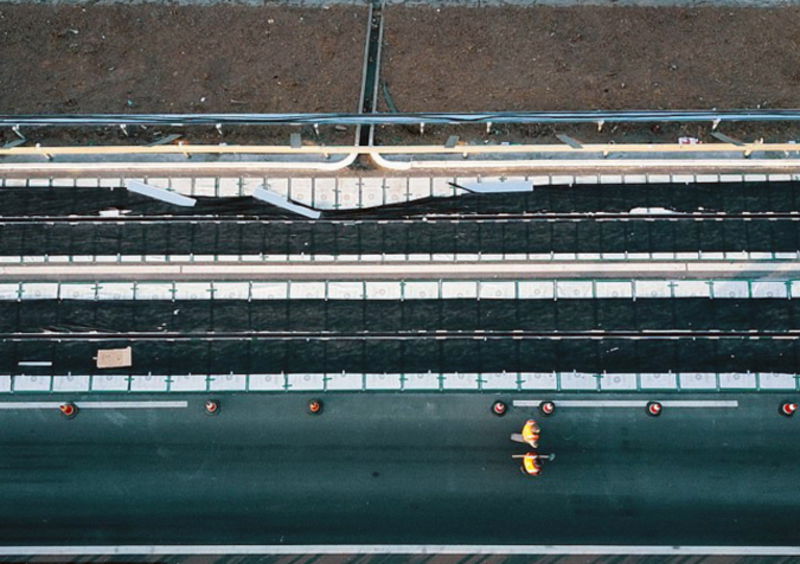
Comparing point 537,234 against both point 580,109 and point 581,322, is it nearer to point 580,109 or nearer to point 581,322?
point 581,322

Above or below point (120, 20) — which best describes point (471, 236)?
below

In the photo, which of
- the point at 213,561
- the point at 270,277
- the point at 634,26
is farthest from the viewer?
the point at 634,26

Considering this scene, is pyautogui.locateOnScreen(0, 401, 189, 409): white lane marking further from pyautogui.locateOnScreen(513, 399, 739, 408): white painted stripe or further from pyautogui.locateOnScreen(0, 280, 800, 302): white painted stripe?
pyautogui.locateOnScreen(513, 399, 739, 408): white painted stripe

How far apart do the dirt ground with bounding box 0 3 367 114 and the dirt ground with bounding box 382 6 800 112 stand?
2.92 meters

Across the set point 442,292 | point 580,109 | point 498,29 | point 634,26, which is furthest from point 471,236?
point 634,26

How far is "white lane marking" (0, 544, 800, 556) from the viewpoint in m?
27.3

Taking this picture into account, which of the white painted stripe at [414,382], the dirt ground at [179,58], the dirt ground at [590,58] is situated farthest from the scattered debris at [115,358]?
the dirt ground at [590,58]

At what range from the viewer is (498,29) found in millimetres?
31938

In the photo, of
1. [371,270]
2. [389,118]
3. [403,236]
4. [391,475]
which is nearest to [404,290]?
[371,270]

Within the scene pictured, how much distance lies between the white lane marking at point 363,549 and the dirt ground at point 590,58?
1910 cm

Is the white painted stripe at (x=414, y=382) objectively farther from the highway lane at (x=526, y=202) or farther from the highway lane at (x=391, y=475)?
the highway lane at (x=526, y=202)

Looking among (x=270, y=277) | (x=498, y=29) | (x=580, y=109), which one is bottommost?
(x=270, y=277)

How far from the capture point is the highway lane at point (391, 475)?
27609 millimetres

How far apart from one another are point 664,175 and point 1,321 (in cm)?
2945
